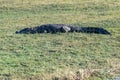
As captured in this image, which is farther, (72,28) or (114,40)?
(72,28)

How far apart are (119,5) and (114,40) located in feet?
36.3

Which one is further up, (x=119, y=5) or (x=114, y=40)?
(x=114, y=40)

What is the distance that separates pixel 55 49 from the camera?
1294 cm

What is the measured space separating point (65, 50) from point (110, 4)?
13.1 metres

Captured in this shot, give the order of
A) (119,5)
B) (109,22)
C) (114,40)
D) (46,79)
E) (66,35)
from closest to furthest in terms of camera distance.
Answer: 1. (46,79)
2. (114,40)
3. (66,35)
4. (109,22)
5. (119,5)

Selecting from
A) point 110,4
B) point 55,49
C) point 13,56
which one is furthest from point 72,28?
point 110,4

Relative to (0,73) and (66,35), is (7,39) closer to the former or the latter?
(66,35)

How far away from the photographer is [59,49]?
12961 mm

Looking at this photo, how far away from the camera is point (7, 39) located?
48.3ft

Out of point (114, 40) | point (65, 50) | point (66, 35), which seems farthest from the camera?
point (66, 35)

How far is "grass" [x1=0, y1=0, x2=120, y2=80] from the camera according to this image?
10148 mm

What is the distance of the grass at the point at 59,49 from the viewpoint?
33.3ft

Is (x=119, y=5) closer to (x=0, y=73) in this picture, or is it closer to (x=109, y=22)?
(x=109, y=22)

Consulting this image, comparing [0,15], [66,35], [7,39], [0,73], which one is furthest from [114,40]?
[0,15]
